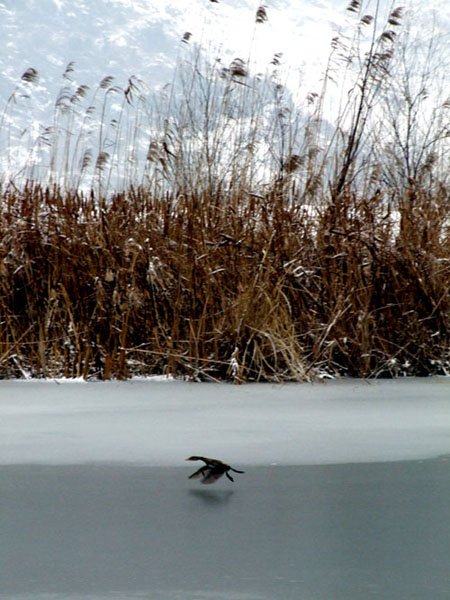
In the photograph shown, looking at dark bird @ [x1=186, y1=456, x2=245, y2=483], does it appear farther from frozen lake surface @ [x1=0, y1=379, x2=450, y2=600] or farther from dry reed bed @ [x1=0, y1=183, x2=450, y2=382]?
dry reed bed @ [x1=0, y1=183, x2=450, y2=382]

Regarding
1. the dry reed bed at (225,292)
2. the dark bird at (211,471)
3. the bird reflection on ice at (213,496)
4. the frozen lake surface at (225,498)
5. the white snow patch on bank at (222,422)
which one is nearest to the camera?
the frozen lake surface at (225,498)

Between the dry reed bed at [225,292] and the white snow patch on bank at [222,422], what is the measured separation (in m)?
0.14

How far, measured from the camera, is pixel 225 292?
9.16 ft

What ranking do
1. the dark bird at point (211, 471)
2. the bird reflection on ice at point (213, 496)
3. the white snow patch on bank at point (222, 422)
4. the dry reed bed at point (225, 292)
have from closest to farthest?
1. the bird reflection on ice at point (213, 496)
2. the dark bird at point (211, 471)
3. the white snow patch on bank at point (222, 422)
4. the dry reed bed at point (225, 292)

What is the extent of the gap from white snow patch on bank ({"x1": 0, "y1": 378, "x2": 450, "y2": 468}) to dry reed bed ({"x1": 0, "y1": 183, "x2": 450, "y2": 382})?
14 centimetres

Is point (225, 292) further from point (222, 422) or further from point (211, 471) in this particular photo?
point (211, 471)

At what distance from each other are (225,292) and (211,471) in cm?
136

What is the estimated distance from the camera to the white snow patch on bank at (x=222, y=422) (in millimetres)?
1661

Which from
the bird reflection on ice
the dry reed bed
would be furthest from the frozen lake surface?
the dry reed bed

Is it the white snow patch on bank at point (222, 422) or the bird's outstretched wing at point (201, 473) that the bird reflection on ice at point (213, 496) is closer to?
the bird's outstretched wing at point (201, 473)

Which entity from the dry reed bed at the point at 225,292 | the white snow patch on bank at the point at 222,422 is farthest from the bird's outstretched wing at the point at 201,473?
the dry reed bed at the point at 225,292

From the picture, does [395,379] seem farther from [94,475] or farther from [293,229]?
[94,475]

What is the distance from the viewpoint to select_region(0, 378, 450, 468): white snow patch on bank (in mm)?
1661

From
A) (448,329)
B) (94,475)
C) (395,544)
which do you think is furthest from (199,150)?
(395,544)
